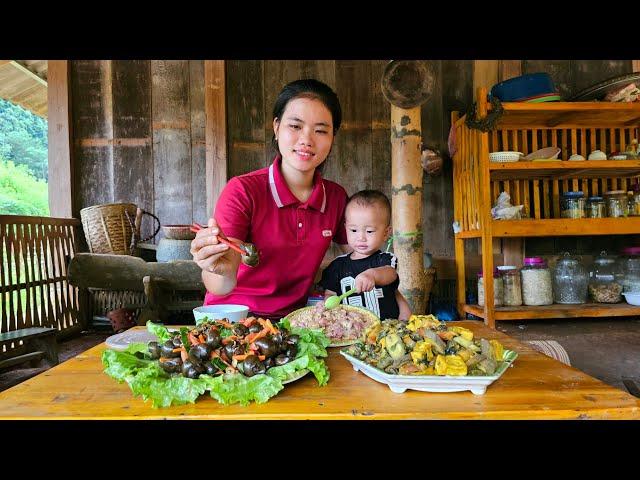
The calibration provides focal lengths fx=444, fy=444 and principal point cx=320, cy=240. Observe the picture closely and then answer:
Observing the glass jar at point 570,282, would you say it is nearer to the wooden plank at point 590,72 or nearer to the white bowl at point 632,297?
the white bowl at point 632,297

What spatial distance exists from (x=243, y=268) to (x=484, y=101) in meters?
2.94

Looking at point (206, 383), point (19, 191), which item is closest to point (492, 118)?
point (206, 383)

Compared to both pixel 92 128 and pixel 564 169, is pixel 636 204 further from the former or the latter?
pixel 92 128

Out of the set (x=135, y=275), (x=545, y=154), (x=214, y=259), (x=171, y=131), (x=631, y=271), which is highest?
(x=171, y=131)

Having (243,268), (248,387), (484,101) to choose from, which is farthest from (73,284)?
(484,101)

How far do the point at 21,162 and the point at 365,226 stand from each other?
552 inches

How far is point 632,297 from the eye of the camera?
4.23m

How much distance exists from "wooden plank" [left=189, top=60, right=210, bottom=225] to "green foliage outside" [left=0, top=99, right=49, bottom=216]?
971 cm

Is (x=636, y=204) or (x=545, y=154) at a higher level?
(x=545, y=154)

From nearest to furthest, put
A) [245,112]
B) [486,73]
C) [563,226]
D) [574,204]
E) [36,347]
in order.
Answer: [36,347] < [563,226] < [574,204] < [245,112] < [486,73]

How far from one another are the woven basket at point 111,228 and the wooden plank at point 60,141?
0.38 meters

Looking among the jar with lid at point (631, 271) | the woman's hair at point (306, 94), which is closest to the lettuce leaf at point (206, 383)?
the woman's hair at point (306, 94)

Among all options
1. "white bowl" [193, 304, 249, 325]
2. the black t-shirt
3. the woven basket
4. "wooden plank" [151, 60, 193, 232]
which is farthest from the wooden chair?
"white bowl" [193, 304, 249, 325]

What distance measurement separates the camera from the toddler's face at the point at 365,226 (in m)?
2.37
